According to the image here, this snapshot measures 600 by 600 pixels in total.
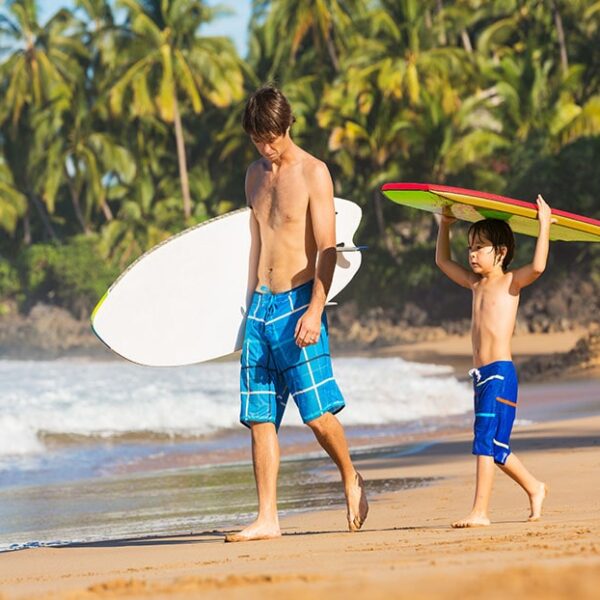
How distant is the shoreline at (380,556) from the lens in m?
2.67

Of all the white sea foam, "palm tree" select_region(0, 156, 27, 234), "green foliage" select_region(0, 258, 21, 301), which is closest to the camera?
the white sea foam

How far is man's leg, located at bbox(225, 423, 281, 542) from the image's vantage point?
4699 mm

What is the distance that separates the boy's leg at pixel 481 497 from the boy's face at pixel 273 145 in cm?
122

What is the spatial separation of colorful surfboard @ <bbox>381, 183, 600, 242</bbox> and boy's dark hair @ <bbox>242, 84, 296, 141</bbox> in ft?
1.46

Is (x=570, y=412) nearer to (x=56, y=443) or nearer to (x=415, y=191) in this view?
(x=56, y=443)

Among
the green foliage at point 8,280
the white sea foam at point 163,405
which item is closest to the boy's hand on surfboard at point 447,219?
the white sea foam at point 163,405

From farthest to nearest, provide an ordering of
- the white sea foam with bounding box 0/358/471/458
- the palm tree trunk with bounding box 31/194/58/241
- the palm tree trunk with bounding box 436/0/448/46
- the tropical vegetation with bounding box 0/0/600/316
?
1. the palm tree trunk with bounding box 31/194/58/241
2. the palm tree trunk with bounding box 436/0/448/46
3. the tropical vegetation with bounding box 0/0/600/316
4. the white sea foam with bounding box 0/358/471/458

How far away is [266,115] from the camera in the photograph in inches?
183

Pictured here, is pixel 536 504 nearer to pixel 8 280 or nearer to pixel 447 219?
pixel 447 219

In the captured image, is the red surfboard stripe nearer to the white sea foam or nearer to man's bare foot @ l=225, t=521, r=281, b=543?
man's bare foot @ l=225, t=521, r=281, b=543

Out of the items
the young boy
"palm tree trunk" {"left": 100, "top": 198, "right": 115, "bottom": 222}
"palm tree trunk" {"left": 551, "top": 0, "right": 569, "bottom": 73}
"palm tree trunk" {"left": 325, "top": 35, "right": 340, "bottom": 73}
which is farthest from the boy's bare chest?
"palm tree trunk" {"left": 100, "top": 198, "right": 115, "bottom": 222}

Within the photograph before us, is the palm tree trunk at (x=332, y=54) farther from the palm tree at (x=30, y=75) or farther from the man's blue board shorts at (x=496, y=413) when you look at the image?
the man's blue board shorts at (x=496, y=413)

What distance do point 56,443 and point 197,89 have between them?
3399 cm

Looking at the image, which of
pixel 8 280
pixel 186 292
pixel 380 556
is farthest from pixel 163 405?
pixel 8 280
